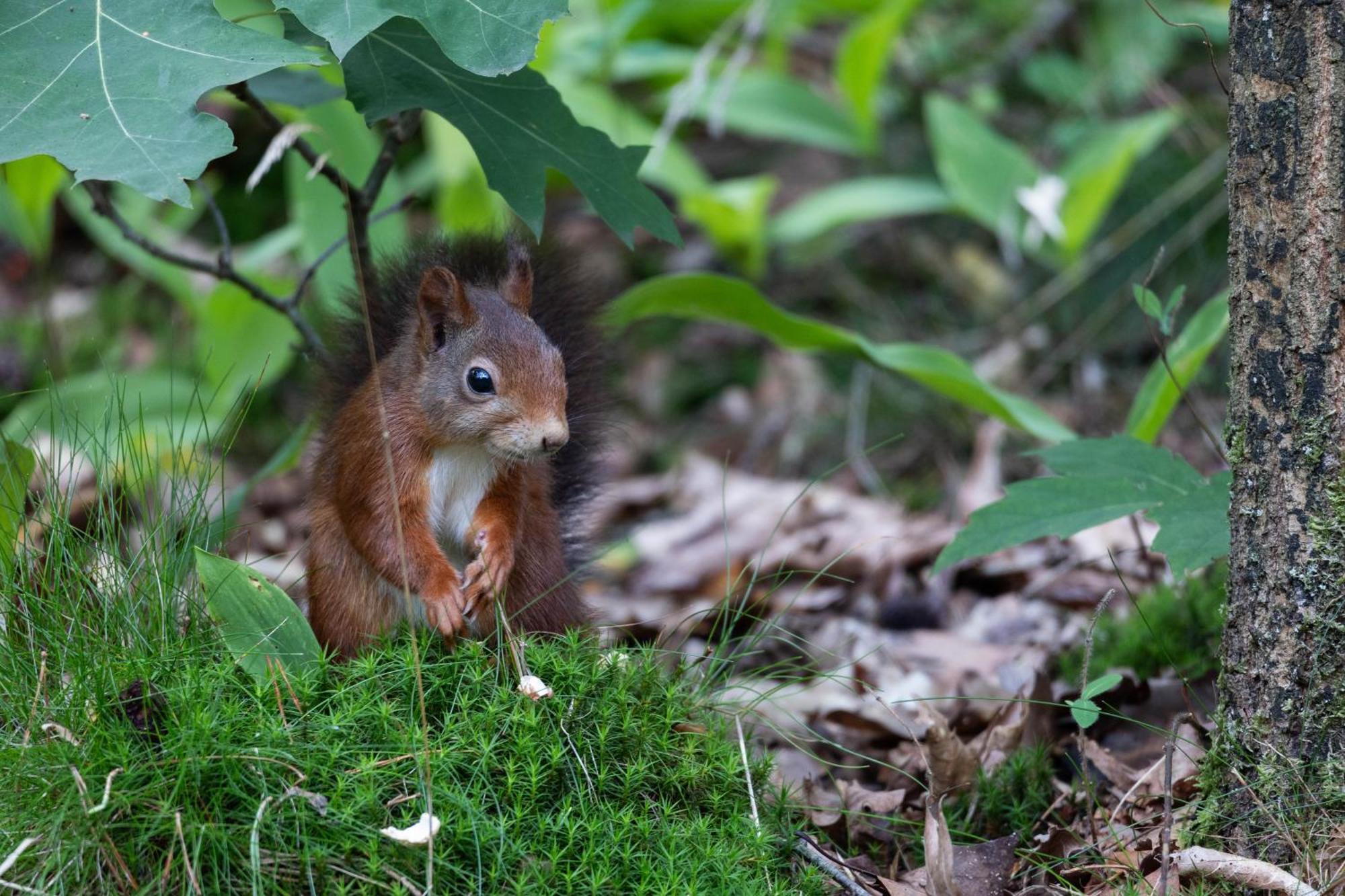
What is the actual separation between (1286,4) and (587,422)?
1489 millimetres

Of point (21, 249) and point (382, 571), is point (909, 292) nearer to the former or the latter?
point (382, 571)

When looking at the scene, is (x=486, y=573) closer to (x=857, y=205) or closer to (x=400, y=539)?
(x=400, y=539)

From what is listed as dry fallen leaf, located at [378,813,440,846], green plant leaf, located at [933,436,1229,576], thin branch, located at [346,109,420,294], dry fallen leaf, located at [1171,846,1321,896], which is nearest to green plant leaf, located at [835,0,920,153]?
thin branch, located at [346,109,420,294]

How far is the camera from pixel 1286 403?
6.51 ft

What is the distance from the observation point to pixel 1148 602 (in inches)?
121

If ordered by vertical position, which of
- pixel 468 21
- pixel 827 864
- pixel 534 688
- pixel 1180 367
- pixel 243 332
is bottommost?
pixel 243 332

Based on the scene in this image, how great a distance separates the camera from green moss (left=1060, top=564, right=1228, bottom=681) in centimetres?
282

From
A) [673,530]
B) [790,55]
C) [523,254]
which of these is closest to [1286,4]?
[523,254]

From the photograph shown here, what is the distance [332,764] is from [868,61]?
4450 millimetres

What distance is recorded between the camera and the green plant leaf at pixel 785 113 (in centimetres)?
567

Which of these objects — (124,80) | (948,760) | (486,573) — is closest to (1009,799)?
(948,760)

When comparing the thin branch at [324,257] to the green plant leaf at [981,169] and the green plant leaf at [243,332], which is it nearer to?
the green plant leaf at [243,332]

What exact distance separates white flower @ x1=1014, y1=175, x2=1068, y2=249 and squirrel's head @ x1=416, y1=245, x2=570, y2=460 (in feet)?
9.99

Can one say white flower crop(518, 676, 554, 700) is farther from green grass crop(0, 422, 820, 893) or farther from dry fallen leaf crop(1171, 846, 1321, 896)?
dry fallen leaf crop(1171, 846, 1321, 896)
